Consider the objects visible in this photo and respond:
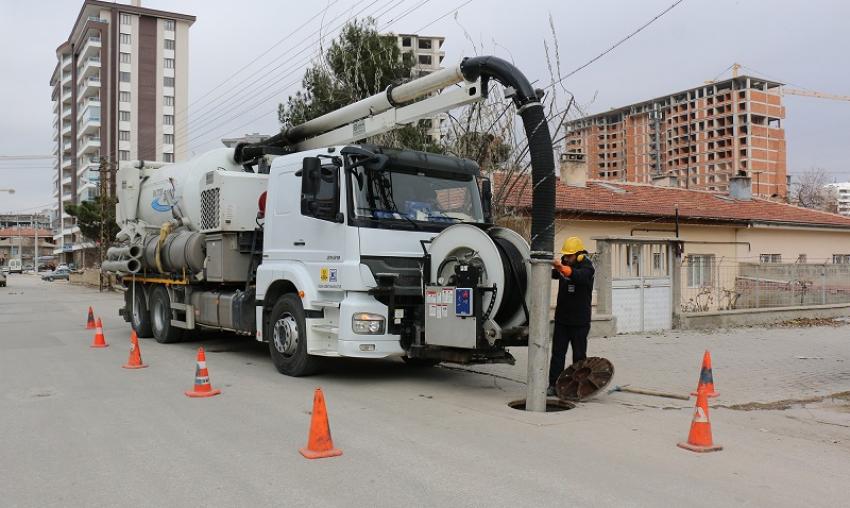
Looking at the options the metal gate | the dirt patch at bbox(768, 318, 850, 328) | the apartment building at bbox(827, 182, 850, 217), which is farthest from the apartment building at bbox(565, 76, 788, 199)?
the metal gate

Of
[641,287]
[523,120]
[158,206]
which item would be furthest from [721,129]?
[523,120]

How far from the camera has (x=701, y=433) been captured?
5.84 metres

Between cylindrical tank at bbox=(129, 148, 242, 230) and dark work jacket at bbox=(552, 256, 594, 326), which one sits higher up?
cylindrical tank at bbox=(129, 148, 242, 230)

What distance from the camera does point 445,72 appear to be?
860 centimetres

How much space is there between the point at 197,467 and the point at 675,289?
477 inches

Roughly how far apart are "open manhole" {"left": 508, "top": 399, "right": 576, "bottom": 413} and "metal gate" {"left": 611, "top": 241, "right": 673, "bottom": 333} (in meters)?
6.58

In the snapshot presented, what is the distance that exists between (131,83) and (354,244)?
88.5 m

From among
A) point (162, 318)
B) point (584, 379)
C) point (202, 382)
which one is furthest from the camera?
point (162, 318)

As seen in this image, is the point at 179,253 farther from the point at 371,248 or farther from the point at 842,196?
the point at 842,196

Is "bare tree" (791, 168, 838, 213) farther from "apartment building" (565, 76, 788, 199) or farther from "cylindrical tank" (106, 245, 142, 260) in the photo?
"cylindrical tank" (106, 245, 142, 260)

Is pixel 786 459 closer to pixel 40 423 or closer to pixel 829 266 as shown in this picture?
pixel 40 423

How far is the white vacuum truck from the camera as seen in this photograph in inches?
306

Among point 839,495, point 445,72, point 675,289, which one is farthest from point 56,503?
point 675,289

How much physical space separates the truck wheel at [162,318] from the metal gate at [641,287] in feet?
27.9
